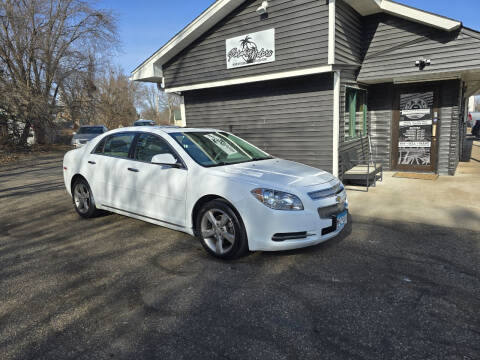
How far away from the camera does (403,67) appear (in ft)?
27.2

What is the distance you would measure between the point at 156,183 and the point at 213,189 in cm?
98

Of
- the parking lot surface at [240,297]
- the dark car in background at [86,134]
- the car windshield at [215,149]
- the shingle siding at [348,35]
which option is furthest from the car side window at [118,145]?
the dark car in background at [86,134]

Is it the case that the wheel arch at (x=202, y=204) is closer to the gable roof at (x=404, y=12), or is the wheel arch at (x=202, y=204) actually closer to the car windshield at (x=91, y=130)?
the gable roof at (x=404, y=12)

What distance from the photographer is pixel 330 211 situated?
380 centimetres

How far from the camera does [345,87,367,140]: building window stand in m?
8.54

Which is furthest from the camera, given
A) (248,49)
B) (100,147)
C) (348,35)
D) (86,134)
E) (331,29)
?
(86,134)

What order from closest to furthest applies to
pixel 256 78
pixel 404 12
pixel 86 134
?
pixel 404 12, pixel 256 78, pixel 86 134

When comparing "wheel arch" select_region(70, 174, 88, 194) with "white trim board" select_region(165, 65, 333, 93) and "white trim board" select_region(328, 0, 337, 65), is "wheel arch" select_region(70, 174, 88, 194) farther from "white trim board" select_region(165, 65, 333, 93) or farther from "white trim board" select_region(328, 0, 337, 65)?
"white trim board" select_region(328, 0, 337, 65)

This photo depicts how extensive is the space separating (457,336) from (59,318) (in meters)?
3.09

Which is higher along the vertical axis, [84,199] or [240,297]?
[84,199]

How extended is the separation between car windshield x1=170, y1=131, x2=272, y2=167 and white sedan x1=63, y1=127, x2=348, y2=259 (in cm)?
1

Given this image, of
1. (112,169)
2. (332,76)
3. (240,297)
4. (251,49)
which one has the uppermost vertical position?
(251,49)

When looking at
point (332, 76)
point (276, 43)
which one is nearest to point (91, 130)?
point (276, 43)

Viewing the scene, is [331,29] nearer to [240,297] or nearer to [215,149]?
[215,149]
